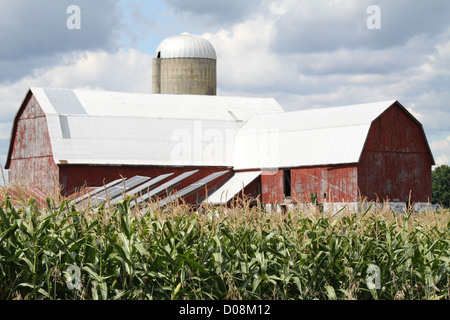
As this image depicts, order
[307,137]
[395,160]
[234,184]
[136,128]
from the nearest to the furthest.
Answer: [395,160] → [307,137] → [234,184] → [136,128]

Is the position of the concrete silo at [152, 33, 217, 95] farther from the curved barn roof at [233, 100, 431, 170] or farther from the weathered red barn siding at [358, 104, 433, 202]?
the weathered red barn siding at [358, 104, 433, 202]

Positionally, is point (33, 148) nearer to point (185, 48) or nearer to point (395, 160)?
point (185, 48)

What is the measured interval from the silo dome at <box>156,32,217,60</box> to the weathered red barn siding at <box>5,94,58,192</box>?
1442 centimetres

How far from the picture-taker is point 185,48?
54.2 metres

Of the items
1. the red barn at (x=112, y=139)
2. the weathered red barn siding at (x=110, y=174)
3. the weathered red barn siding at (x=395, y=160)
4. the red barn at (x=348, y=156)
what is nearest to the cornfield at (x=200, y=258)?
the red barn at (x=348, y=156)

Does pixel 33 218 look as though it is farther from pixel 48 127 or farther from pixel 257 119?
pixel 257 119

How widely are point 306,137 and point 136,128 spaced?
10.5m

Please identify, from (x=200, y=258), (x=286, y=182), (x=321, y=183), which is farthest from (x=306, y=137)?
(x=200, y=258)

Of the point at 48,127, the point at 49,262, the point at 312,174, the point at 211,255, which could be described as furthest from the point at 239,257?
the point at 48,127

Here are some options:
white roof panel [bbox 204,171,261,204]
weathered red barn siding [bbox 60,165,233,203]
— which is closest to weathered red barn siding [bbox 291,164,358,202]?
white roof panel [bbox 204,171,261,204]

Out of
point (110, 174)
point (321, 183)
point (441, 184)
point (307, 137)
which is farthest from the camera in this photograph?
point (441, 184)
